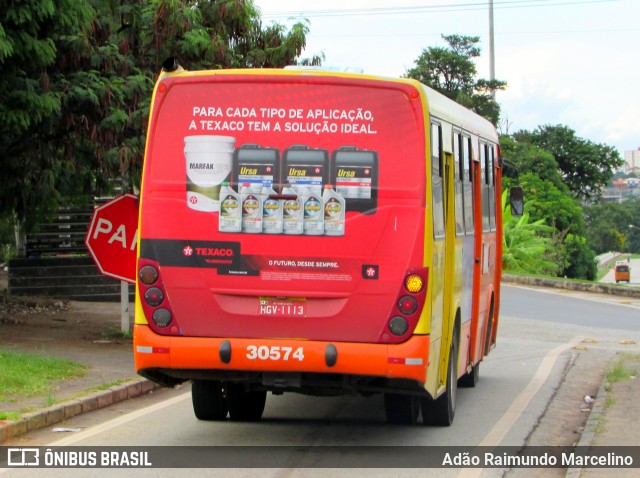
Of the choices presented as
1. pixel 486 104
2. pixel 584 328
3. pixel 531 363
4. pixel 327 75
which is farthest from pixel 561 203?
pixel 327 75

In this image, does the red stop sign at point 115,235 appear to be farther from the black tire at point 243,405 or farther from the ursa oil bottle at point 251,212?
the ursa oil bottle at point 251,212

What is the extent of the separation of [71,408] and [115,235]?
4.15m

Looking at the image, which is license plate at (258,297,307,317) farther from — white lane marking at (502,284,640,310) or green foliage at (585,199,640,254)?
green foliage at (585,199,640,254)

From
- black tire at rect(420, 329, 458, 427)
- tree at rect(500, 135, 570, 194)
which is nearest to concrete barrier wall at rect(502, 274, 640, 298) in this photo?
tree at rect(500, 135, 570, 194)

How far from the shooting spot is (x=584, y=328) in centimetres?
2311

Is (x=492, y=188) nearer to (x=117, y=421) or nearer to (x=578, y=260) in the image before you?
(x=117, y=421)

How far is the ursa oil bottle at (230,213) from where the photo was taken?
8750 mm

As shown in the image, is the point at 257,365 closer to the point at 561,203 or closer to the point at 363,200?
the point at 363,200

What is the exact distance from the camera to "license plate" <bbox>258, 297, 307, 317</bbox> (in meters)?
8.66

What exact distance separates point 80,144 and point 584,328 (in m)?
11.6

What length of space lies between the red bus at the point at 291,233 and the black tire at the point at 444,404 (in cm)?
131

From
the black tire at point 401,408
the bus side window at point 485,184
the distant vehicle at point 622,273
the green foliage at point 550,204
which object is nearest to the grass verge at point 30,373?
the black tire at point 401,408

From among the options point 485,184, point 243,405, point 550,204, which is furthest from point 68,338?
point 550,204

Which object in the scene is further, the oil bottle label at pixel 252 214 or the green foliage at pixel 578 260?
the green foliage at pixel 578 260
